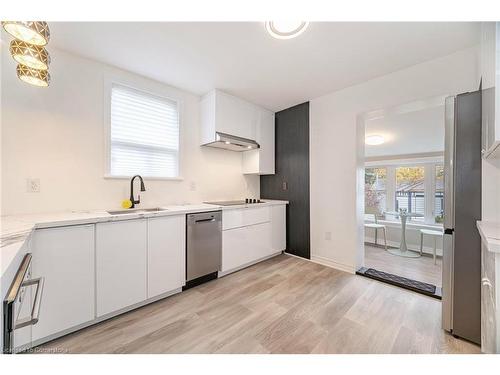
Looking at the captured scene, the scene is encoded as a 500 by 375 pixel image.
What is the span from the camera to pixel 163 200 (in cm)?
254

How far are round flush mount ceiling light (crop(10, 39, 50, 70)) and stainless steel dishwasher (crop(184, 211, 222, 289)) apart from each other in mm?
1554

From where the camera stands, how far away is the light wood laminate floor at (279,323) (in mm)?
1413

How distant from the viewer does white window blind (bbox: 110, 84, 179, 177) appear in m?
2.22

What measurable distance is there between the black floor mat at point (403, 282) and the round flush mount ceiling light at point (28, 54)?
11.5ft

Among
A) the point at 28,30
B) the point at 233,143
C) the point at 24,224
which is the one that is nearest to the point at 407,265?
the point at 233,143

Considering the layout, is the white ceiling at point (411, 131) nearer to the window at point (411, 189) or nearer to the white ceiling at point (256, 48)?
the window at point (411, 189)

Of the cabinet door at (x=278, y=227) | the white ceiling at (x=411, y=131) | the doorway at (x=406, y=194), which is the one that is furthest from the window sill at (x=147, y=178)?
the white ceiling at (x=411, y=131)

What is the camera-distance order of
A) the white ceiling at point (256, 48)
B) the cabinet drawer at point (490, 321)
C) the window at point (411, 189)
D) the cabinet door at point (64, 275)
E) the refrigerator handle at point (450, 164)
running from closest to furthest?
the cabinet drawer at point (490, 321), the cabinet door at point (64, 275), the refrigerator handle at point (450, 164), the white ceiling at point (256, 48), the window at point (411, 189)

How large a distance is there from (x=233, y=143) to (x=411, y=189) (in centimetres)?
462

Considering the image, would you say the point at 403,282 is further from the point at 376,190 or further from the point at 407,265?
the point at 376,190

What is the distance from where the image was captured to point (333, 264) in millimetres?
2812

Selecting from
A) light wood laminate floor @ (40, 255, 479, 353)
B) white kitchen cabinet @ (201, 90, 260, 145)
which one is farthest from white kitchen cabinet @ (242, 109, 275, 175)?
light wood laminate floor @ (40, 255, 479, 353)

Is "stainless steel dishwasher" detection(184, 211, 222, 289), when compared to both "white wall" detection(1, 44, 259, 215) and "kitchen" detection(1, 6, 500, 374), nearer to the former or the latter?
"kitchen" detection(1, 6, 500, 374)

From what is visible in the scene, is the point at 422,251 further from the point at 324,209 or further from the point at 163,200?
the point at 163,200
